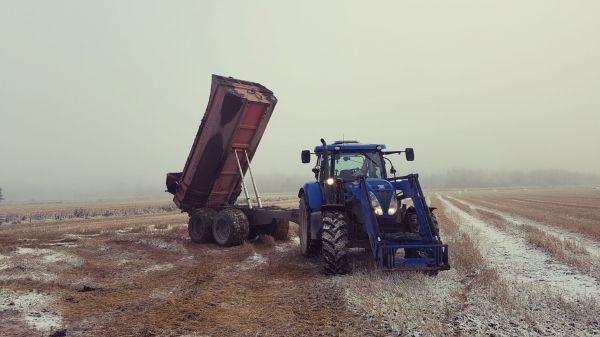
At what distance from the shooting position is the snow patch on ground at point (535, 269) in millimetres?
6530

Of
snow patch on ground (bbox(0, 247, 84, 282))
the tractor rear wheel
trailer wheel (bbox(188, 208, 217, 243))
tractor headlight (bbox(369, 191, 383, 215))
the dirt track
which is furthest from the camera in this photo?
trailer wheel (bbox(188, 208, 217, 243))

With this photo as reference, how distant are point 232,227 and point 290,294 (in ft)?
17.6

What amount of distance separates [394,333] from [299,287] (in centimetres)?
267

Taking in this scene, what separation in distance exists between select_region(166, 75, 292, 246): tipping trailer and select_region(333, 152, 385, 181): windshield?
2626mm

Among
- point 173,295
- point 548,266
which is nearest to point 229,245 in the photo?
point 173,295

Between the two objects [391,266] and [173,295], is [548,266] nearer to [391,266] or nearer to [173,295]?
[391,266]

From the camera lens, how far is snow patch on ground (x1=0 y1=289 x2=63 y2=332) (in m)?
5.46

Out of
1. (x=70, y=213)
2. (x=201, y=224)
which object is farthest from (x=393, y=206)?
(x=70, y=213)

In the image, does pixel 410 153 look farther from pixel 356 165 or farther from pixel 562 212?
pixel 562 212

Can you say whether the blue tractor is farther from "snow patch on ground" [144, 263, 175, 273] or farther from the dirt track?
"snow patch on ground" [144, 263, 175, 273]

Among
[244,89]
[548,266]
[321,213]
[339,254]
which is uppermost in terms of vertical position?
[244,89]

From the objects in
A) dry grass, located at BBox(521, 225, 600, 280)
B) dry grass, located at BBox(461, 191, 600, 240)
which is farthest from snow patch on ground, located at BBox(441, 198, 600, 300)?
dry grass, located at BBox(461, 191, 600, 240)

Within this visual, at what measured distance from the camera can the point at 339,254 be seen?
742 cm

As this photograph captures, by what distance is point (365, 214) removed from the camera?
7.34 m
